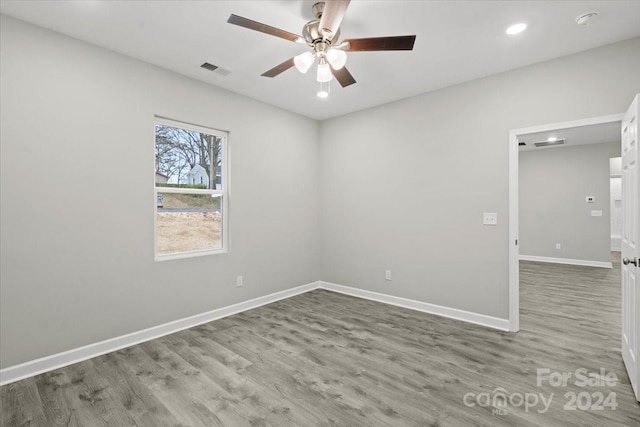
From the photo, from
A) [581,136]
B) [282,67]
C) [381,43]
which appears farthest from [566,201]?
[282,67]

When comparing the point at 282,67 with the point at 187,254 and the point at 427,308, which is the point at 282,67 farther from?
the point at 427,308

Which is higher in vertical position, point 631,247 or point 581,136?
point 581,136

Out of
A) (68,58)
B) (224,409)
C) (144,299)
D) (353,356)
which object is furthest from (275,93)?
(224,409)

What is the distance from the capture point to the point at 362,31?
8.56 feet

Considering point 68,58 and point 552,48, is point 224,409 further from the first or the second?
point 552,48

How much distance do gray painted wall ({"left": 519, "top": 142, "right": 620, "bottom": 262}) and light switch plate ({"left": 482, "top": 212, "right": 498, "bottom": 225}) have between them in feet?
17.0

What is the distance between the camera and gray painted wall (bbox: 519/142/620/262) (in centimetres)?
671

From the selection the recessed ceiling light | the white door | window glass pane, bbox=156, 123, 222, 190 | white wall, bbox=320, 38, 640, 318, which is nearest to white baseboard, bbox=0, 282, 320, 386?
window glass pane, bbox=156, 123, 222, 190

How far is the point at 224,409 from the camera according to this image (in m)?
2.06

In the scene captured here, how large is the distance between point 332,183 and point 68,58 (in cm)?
342

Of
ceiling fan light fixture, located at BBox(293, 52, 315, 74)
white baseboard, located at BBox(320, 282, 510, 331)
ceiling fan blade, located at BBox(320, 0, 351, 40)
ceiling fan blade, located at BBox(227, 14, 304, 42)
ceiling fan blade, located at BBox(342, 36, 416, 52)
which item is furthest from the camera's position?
white baseboard, located at BBox(320, 282, 510, 331)

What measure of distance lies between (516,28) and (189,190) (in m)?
3.53

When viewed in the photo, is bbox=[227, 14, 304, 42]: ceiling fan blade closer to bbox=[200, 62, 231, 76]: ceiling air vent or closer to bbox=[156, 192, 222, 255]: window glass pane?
bbox=[200, 62, 231, 76]: ceiling air vent

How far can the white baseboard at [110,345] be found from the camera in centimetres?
243
